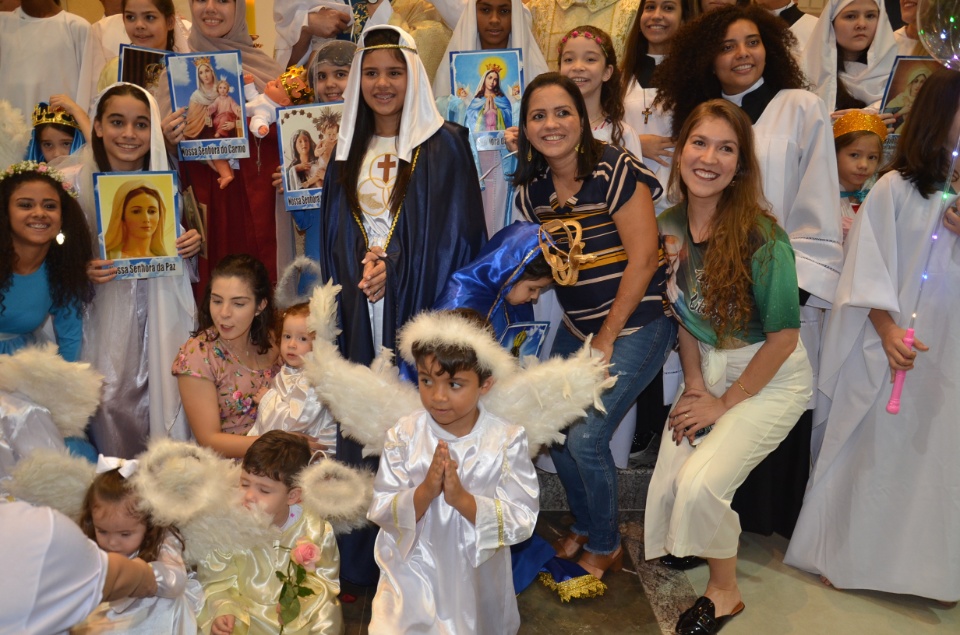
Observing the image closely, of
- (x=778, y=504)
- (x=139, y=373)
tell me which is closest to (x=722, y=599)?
(x=778, y=504)

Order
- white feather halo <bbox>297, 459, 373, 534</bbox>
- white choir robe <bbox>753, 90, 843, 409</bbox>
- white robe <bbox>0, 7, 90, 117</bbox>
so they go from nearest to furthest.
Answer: white feather halo <bbox>297, 459, 373, 534</bbox>, white choir robe <bbox>753, 90, 843, 409</bbox>, white robe <bbox>0, 7, 90, 117</bbox>

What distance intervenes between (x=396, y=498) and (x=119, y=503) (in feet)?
2.97

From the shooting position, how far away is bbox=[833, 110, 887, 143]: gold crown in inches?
171

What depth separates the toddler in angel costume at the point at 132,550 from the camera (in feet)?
9.12

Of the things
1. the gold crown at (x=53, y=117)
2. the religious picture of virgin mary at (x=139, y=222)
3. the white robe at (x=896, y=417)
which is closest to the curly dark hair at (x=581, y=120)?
the white robe at (x=896, y=417)

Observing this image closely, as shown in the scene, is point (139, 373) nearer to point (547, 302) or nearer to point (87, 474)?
point (87, 474)

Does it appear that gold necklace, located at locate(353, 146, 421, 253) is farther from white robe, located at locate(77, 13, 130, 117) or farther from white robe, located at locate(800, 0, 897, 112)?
white robe, located at locate(800, 0, 897, 112)

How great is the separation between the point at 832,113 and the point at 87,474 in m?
4.08

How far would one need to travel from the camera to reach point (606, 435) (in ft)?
12.1

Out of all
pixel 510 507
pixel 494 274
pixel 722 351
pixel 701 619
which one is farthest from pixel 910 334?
pixel 510 507

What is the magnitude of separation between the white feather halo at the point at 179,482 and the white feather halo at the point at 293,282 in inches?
45.4

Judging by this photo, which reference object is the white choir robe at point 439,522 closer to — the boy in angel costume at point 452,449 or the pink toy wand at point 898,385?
the boy in angel costume at point 452,449

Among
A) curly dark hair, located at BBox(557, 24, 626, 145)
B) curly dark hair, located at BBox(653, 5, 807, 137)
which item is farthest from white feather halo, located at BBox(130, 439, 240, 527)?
curly dark hair, located at BBox(653, 5, 807, 137)

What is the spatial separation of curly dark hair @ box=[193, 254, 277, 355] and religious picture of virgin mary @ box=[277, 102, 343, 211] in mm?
615
